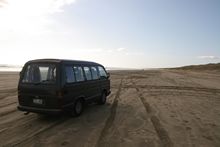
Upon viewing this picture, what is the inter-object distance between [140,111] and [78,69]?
2.99m

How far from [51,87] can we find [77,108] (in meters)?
1.53

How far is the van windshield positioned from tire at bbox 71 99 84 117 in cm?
138

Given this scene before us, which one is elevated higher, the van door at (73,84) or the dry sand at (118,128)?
the van door at (73,84)

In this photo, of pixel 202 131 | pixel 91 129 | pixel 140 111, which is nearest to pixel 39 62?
pixel 91 129

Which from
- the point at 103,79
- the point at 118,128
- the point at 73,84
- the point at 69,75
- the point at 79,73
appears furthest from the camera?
the point at 103,79

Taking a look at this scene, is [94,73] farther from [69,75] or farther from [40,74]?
[40,74]

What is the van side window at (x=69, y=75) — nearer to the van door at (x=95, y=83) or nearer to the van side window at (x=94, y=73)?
the van door at (x=95, y=83)

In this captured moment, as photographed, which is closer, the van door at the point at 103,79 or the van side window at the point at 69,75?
the van side window at the point at 69,75

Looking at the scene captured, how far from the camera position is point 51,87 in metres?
8.45

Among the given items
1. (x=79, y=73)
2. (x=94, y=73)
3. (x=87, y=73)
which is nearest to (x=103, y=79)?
(x=94, y=73)

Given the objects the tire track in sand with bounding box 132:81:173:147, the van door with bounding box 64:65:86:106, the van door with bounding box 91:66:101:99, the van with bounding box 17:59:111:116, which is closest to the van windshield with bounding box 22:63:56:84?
the van with bounding box 17:59:111:116

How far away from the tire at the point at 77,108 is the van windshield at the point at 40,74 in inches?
54.4

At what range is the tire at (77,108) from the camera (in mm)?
9273

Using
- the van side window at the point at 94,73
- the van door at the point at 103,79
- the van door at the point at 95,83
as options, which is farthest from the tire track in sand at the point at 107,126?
the van side window at the point at 94,73
